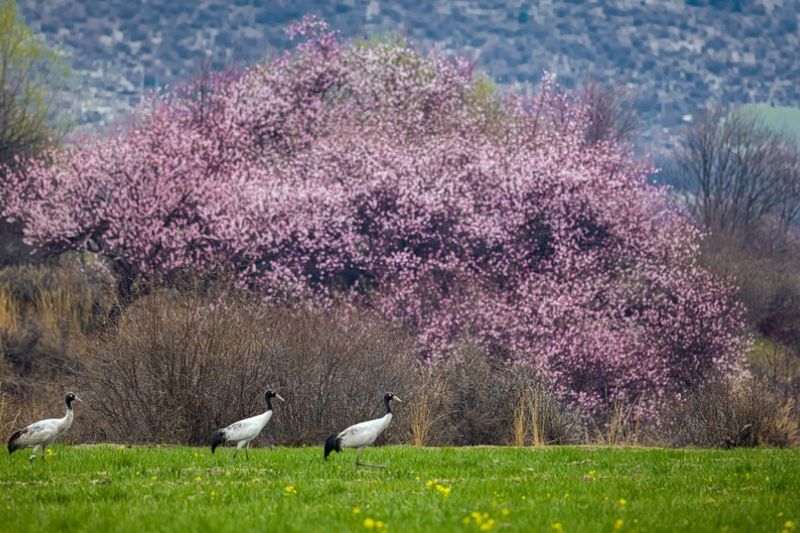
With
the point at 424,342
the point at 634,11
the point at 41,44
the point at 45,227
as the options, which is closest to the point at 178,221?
the point at 45,227

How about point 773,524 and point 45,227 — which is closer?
point 773,524

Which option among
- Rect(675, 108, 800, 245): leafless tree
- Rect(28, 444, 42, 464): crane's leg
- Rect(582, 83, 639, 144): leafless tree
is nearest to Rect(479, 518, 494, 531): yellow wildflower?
Rect(28, 444, 42, 464): crane's leg

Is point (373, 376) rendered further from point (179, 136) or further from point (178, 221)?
point (179, 136)

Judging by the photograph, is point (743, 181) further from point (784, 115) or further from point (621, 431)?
point (784, 115)

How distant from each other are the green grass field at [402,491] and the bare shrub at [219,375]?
12.2 feet

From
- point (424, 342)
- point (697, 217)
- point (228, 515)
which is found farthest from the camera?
point (697, 217)

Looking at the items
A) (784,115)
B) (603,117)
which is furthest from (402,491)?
(784,115)

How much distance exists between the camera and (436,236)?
37.7 m

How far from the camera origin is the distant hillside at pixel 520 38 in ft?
527

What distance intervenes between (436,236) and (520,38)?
5570 inches

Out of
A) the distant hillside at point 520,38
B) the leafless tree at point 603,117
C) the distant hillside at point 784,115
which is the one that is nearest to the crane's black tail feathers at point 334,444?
the leafless tree at point 603,117

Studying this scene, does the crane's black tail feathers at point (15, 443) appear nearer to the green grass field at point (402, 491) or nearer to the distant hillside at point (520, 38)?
the green grass field at point (402, 491)

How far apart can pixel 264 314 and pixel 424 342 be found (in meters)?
8.91

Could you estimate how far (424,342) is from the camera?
32906 mm
